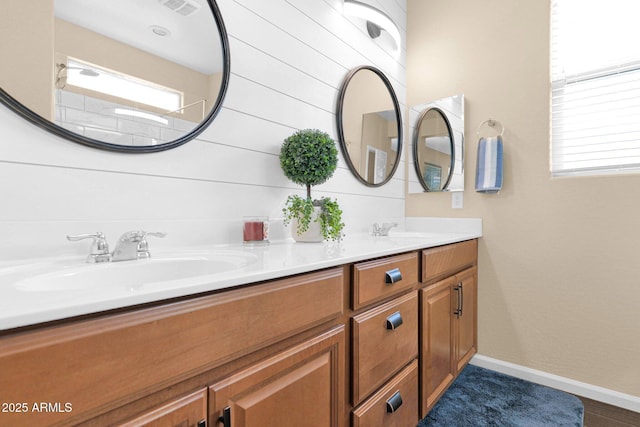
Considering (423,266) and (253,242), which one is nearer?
(253,242)

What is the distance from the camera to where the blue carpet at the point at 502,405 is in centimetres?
157

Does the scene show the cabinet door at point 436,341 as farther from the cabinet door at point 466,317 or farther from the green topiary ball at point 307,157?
the green topiary ball at point 307,157

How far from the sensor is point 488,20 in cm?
219

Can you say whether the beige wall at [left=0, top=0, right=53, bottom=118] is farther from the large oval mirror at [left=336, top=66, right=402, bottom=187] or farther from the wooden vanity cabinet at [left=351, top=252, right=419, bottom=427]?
the large oval mirror at [left=336, top=66, right=402, bottom=187]

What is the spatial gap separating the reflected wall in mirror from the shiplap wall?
43 cm

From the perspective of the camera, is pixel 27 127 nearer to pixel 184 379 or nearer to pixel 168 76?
pixel 168 76

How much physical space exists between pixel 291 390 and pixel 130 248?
57cm

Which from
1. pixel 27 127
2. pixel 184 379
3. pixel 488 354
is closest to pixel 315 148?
pixel 27 127

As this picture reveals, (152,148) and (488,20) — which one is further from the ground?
(488,20)

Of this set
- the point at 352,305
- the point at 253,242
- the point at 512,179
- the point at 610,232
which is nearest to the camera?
the point at 352,305

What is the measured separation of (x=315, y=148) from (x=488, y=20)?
1.67 meters

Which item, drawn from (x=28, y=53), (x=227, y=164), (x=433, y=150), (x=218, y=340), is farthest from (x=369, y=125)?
(x=218, y=340)

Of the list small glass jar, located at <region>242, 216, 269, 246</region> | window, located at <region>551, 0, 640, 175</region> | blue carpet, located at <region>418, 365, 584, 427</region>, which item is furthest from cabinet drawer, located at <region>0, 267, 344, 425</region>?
window, located at <region>551, 0, 640, 175</region>

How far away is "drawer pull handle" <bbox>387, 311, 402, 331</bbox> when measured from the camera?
3.91ft
